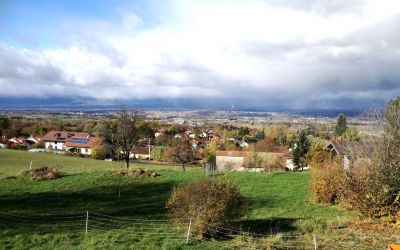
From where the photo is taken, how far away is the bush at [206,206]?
637 inches

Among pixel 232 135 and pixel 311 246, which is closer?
pixel 311 246

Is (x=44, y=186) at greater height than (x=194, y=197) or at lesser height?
lesser

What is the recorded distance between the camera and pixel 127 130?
4403cm

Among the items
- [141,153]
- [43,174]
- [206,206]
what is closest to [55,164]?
[43,174]

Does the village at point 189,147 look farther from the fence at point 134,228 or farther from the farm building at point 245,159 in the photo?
the fence at point 134,228

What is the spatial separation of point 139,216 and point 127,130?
75.5ft

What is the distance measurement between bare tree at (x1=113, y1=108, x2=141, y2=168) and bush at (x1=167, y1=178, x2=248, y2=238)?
2740 cm

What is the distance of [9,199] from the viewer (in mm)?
26062

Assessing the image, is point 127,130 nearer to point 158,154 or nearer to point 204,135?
point 158,154

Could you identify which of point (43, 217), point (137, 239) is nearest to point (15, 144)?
point (43, 217)

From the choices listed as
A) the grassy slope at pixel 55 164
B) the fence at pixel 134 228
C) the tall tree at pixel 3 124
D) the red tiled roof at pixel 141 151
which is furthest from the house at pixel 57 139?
the fence at pixel 134 228

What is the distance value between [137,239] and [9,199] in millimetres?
13820

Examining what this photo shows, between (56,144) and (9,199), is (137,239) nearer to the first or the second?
(9,199)

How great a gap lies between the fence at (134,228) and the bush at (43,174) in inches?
474
